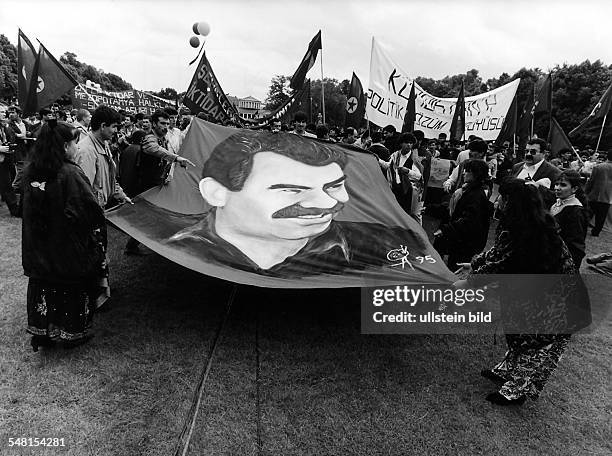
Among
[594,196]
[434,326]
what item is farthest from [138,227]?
[594,196]

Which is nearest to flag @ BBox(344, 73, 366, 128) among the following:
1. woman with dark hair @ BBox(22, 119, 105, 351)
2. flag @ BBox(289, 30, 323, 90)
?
flag @ BBox(289, 30, 323, 90)

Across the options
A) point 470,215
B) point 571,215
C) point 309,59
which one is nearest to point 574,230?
point 571,215

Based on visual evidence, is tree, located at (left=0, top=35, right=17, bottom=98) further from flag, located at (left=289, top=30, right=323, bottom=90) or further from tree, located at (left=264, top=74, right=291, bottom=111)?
flag, located at (left=289, top=30, right=323, bottom=90)

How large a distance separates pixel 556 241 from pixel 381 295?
5.10 ft

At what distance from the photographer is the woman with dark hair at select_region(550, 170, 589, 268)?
13.3 ft

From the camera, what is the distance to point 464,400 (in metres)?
3.10

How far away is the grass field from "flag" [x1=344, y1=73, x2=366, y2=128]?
6.11 m

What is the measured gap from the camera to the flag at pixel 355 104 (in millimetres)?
9477

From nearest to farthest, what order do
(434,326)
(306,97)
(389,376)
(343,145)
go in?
1. (389,376)
2. (434,326)
3. (343,145)
4. (306,97)

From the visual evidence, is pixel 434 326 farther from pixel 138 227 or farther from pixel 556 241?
pixel 138 227

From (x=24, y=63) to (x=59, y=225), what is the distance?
537 centimetres

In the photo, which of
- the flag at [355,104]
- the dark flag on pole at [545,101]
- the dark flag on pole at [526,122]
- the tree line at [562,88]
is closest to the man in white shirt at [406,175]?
the flag at [355,104]

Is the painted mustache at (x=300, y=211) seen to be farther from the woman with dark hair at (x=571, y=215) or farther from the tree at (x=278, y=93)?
the tree at (x=278, y=93)

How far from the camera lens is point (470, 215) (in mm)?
3992
